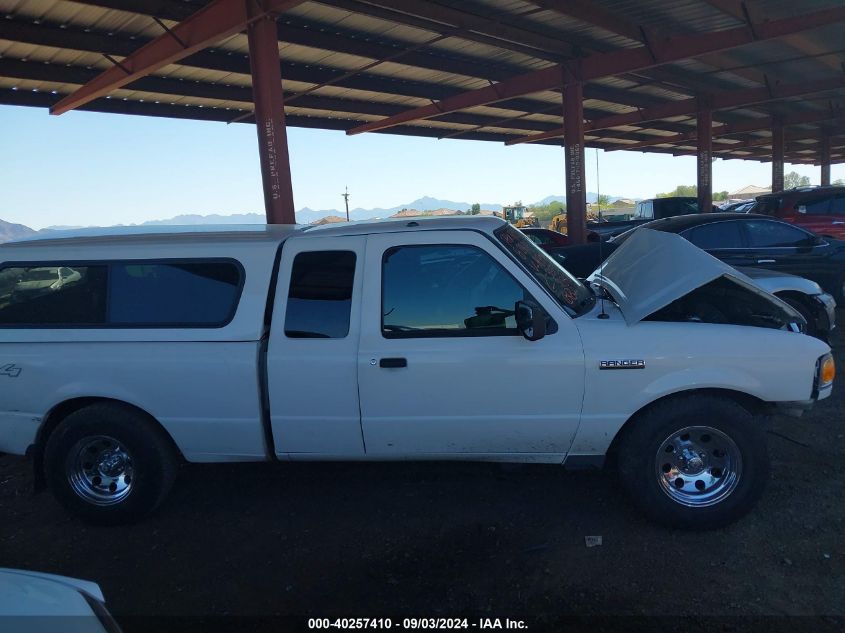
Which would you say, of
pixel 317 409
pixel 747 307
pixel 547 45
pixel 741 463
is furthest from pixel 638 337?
pixel 547 45

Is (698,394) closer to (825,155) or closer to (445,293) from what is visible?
(445,293)

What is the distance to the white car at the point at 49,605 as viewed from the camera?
1.86 m

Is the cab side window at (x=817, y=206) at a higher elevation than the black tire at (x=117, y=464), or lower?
higher

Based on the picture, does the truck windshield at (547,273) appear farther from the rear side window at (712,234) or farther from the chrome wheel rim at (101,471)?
the rear side window at (712,234)

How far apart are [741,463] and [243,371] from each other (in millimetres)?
3001

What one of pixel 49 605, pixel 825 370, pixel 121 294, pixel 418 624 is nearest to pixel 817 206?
pixel 825 370

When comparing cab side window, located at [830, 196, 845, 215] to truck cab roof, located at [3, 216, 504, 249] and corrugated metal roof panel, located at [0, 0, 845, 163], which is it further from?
truck cab roof, located at [3, 216, 504, 249]

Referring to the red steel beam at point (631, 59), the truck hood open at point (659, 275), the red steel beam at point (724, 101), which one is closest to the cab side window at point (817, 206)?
the red steel beam at point (631, 59)

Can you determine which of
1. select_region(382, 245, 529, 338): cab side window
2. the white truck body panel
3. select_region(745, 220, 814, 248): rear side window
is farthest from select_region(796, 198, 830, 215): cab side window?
select_region(382, 245, 529, 338): cab side window

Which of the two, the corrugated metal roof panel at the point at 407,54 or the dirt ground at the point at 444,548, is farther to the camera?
the corrugated metal roof panel at the point at 407,54

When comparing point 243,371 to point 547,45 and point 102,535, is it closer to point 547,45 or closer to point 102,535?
point 102,535

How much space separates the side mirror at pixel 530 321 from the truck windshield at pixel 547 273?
308 mm

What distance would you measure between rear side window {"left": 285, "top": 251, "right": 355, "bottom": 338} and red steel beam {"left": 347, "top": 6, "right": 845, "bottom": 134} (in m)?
12.4

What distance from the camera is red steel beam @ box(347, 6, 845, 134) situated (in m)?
12.6
